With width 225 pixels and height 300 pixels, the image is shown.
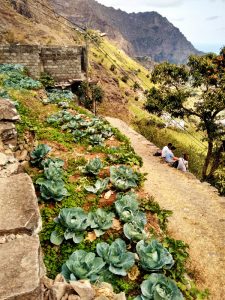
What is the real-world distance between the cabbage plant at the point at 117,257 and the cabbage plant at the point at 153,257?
0.27 m

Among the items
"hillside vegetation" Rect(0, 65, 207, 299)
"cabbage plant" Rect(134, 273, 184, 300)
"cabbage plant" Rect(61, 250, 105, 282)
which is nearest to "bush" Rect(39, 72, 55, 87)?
"hillside vegetation" Rect(0, 65, 207, 299)

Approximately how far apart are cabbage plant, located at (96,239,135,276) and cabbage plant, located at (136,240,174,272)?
27cm

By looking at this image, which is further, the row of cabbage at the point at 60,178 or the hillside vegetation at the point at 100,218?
the row of cabbage at the point at 60,178

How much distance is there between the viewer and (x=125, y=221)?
23.9ft

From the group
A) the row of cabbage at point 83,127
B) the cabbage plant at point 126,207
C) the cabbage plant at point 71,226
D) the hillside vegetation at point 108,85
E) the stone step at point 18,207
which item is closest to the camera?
the stone step at point 18,207

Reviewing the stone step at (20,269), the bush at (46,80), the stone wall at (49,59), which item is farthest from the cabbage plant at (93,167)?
the stone wall at (49,59)

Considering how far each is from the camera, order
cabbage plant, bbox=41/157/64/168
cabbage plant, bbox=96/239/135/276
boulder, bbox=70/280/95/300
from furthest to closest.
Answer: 1. cabbage plant, bbox=41/157/64/168
2. cabbage plant, bbox=96/239/135/276
3. boulder, bbox=70/280/95/300

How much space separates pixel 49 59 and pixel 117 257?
2251 cm

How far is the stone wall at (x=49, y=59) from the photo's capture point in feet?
80.5

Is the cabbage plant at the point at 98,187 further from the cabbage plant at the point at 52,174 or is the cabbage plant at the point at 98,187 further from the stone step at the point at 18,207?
the stone step at the point at 18,207

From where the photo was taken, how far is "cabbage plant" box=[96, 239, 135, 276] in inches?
222

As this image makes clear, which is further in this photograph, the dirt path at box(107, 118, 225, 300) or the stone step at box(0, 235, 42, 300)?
the dirt path at box(107, 118, 225, 300)

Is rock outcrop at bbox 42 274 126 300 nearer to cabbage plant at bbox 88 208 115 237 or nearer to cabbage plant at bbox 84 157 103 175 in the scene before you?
cabbage plant at bbox 88 208 115 237

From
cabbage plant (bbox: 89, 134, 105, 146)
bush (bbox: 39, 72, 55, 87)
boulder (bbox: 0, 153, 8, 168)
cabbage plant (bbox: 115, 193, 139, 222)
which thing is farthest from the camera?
bush (bbox: 39, 72, 55, 87)
